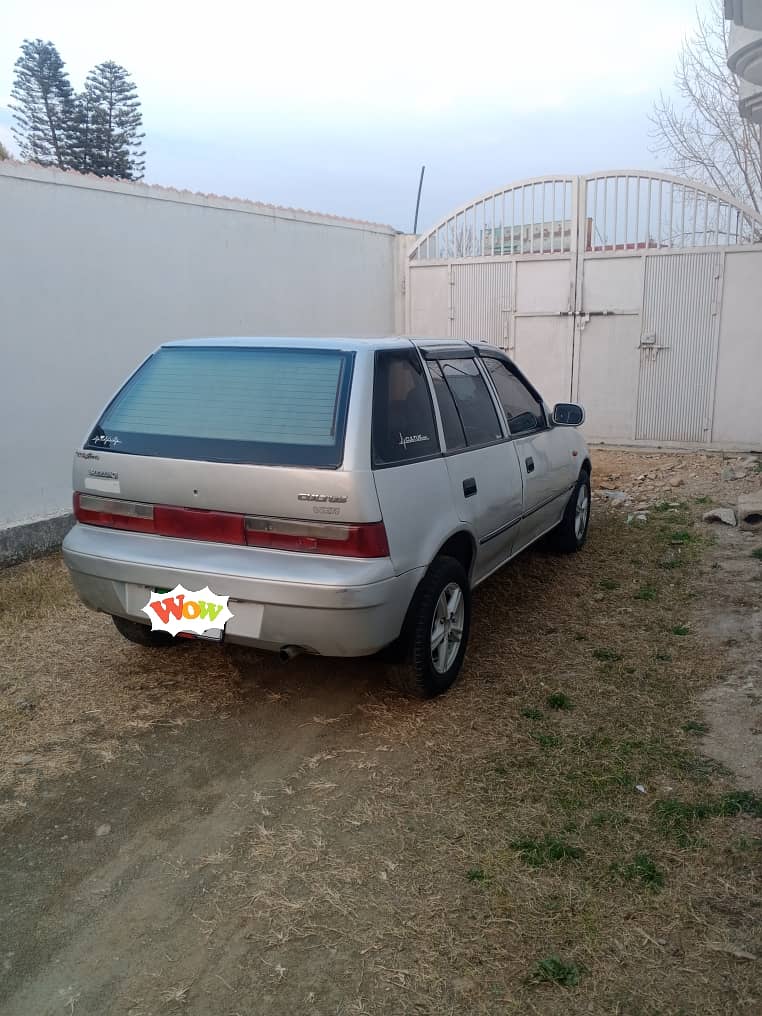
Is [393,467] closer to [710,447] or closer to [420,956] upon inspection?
[420,956]

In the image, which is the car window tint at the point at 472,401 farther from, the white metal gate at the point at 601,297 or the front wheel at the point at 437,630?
the white metal gate at the point at 601,297

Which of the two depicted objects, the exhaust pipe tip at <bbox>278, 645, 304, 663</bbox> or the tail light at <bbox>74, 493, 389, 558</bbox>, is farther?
the exhaust pipe tip at <bbox>278, 645, 304, 663</bbox>

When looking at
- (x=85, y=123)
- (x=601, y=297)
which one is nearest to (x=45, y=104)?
(x=85, y=123)

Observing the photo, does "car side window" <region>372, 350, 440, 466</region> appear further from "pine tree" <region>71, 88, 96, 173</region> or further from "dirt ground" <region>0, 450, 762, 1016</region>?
"pine tree" <region>71, 88, 96, 173</region>

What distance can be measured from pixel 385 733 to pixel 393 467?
Answer: 4.06 ft

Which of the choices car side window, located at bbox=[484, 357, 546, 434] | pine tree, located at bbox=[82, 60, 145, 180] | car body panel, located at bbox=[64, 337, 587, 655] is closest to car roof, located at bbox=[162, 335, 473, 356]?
car body panel, located at bbox=[64, 337, 587, 655]

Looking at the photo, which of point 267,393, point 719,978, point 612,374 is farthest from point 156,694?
point 612,374

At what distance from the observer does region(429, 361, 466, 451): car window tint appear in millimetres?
4398

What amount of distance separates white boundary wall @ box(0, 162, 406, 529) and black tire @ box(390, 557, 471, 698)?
4251mm

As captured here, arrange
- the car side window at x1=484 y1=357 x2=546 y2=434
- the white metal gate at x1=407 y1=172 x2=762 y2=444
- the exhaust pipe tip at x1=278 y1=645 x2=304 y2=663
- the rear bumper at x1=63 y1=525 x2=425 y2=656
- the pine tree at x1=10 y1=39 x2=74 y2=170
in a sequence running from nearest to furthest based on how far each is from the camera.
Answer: the rear bumper at x1=63 y1=525 x2=425 y2=656 → the exhaust pipe tip at x1=278 y1=645 x2=304 y2=663 → the car side window at x1=484 y1=357 x2=546 y2=434 → the white metal gate at x1=407 y1=172 x2=762 y2=444 → the pine tree at x1=10 y1=39 x2=74 y2=170

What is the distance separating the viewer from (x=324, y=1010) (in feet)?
7.76

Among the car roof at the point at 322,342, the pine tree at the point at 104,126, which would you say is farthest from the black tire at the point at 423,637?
the pine tree at the point at 104,126

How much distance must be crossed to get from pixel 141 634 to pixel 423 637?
166cm

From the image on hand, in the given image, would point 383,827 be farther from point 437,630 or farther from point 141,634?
point 141,634
